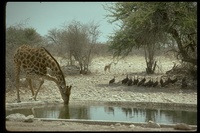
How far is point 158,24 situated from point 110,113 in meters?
7.58

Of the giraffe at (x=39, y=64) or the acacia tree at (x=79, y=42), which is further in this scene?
the acacia tree at (x=79, y=42)

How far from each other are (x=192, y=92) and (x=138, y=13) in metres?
4.96

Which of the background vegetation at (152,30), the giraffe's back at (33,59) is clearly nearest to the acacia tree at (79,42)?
the background vegetation at (152,30)

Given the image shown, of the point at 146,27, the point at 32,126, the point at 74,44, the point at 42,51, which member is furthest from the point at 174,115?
the point at 74,44

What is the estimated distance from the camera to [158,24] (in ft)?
54.8

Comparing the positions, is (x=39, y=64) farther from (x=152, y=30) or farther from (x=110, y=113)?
(x=152, y=30)

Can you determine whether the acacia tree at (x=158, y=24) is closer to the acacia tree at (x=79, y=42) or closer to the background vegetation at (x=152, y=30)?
the background vegetation at (x=152, y=30)

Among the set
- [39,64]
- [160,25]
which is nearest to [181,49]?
[160,25]

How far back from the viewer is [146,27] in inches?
672

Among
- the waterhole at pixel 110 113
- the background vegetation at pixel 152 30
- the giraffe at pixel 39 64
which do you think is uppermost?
the background vegetation at pixel 152 30

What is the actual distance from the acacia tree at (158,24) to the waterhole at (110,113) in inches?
221

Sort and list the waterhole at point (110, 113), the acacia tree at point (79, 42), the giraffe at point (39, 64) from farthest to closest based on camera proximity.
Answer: the acacia tree at point (79, 42), the giraffe at point (39, 64), the waterhole at point (110, 113)

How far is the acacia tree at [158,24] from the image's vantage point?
A: 16016mm
